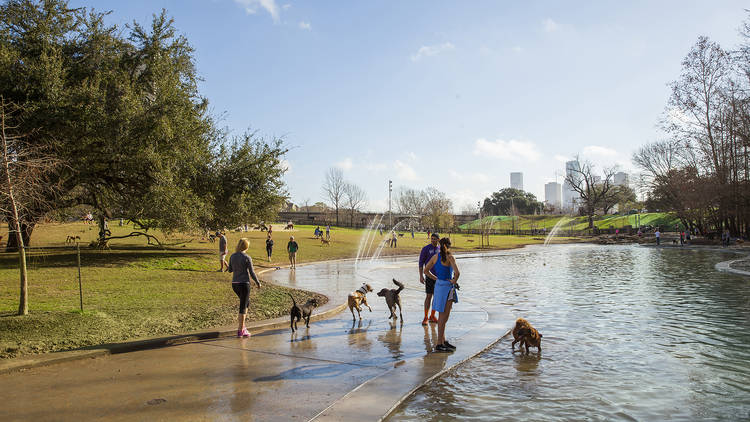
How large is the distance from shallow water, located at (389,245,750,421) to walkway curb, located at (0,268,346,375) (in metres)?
4.47

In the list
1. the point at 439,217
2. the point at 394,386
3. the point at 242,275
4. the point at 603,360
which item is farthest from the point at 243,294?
the point at 439,217

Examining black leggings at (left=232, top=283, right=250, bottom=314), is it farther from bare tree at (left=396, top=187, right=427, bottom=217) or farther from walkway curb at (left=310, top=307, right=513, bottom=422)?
bare tree at (left=396, top=187, right=427, bottom=217)

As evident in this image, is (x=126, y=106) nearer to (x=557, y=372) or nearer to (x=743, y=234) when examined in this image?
(x=557, y=372)

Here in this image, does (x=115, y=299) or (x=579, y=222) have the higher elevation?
(x=579, y=222)

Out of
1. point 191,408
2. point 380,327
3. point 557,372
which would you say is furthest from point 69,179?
point 557,372

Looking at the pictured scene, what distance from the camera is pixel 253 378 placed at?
622 centimetres

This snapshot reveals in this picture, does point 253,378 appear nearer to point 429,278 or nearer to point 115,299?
point 429,278

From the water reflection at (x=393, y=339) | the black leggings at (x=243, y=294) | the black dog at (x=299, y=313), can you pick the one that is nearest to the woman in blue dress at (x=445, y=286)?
the water reflection at (x=393, y=339)

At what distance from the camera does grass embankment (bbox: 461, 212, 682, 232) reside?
3533 inches

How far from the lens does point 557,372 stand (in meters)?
6.66

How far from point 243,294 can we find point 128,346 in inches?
81.8

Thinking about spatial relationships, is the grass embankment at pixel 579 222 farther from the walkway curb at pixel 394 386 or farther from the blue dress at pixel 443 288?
the blue dress at pixel 443 288

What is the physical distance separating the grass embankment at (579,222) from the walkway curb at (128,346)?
92.9 metres

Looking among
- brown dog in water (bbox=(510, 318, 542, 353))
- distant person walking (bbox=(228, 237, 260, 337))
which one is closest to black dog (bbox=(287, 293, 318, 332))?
distant person walking (bbox=(228, 237, 260, 337))
